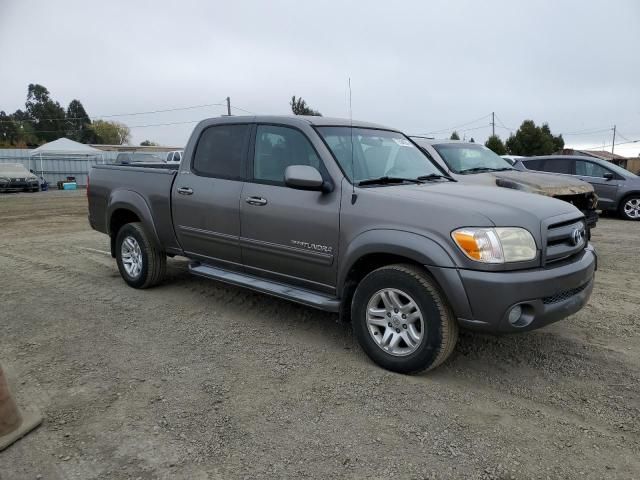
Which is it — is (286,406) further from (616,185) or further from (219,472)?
(616,185)

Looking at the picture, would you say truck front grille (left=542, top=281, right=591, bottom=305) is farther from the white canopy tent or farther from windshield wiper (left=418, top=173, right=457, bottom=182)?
the white canopy tent

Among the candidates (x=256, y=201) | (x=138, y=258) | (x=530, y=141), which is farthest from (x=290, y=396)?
(x=530, y=141)

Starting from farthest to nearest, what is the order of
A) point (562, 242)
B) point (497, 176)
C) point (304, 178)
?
point (497, 176) → point (304, 178) → point (562, 242)

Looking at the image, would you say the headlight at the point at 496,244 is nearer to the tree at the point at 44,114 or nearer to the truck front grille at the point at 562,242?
the truck front grille at the point at 562,242

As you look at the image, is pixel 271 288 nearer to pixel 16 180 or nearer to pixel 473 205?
pixel 473 205

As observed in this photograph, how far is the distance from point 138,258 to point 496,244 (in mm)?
4089

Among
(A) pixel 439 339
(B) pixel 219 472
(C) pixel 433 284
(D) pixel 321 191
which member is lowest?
(B) pixel 219 472

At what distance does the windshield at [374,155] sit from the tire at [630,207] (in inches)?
384

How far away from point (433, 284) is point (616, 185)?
36.4 ft

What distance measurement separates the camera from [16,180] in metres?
24.5

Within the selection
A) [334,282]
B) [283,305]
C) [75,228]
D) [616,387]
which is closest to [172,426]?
[334,282]

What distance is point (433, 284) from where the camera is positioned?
336 cm

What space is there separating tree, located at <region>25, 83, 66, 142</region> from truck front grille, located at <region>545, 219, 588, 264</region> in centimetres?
8960

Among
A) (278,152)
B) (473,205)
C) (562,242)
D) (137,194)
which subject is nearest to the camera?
(473,205)
